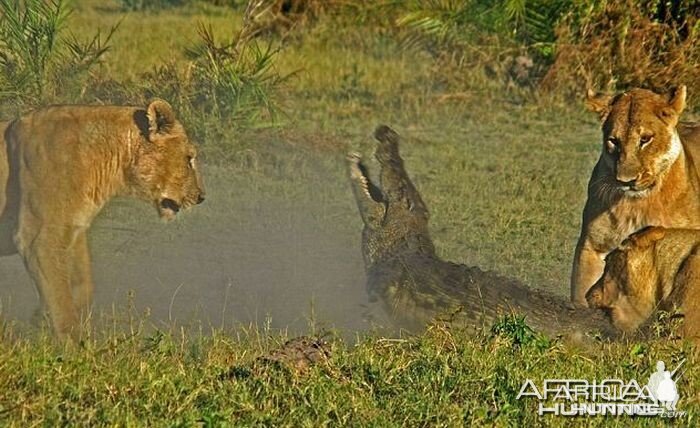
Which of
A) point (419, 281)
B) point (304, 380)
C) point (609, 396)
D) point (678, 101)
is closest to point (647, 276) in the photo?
point (609, 396)

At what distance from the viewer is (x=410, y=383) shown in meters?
5.71

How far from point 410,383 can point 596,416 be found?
0.69 m

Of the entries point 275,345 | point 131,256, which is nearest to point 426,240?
point 275,345

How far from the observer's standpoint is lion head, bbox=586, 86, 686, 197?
7297mm

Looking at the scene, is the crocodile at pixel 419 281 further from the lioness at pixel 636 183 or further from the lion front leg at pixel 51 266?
the lion front leg at pixel 51 266

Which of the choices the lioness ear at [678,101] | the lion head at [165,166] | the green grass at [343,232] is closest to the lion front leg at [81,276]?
the green grass at [343,232]

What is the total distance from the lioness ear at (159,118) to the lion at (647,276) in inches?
88.9

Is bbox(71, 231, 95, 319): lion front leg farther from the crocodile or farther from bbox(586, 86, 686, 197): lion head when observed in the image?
bbox(586, 86, 686, 197): lion head

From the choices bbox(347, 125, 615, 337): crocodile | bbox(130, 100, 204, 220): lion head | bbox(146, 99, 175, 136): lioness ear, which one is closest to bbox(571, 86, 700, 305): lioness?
bbox(347, 125, 615, 337): crocodile

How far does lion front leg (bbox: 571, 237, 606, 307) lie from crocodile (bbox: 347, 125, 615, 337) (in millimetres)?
342

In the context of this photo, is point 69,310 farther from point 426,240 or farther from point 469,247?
point 469,247

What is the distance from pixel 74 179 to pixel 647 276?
8.68 feet

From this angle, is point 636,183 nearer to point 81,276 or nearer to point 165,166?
point 165,166

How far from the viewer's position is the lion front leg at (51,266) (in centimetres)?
695
